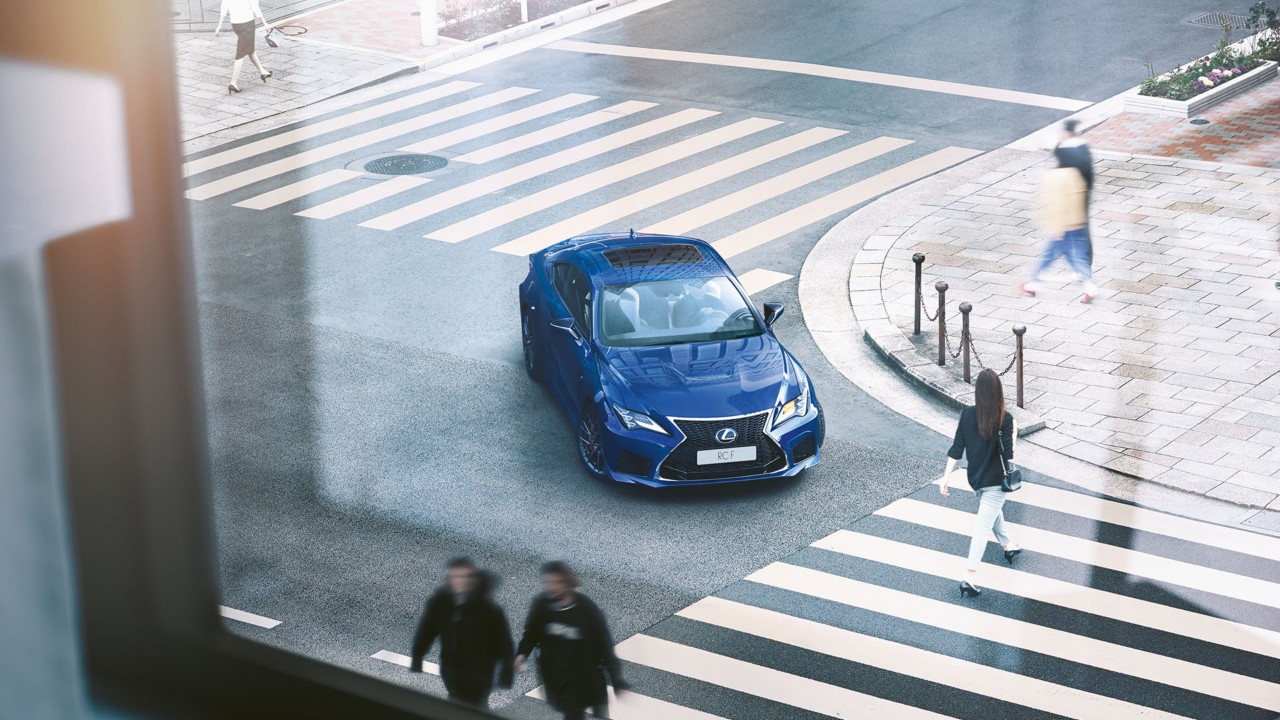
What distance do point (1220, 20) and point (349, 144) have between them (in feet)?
46.8

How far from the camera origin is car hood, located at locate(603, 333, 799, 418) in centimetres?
987

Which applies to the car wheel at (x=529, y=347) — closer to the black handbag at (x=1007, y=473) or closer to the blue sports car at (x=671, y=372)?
the blue sports car at (x=671, y=372)

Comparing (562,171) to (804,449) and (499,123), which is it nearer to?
(499,123)

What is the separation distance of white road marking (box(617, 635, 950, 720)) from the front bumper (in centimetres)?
184

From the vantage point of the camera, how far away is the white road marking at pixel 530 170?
16.3 meters

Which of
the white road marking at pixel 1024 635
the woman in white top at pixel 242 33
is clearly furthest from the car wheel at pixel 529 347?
the woman in white top at pixel 242 33

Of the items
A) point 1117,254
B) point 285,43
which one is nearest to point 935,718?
point 1117,254

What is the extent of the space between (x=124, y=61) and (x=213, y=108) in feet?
64.4

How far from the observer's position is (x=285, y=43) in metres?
23.7

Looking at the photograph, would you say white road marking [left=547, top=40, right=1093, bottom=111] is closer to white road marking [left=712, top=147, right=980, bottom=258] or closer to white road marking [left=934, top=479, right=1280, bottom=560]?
white road marking [left=712, top=147, right=980, bottom=258]

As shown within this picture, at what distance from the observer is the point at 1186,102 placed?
1858cm

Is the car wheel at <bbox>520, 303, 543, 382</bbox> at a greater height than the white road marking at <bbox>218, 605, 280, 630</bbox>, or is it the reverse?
the car wheel at <bbox>520, 303, 543, 382</bbox>

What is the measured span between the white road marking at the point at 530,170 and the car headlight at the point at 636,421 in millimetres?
6762

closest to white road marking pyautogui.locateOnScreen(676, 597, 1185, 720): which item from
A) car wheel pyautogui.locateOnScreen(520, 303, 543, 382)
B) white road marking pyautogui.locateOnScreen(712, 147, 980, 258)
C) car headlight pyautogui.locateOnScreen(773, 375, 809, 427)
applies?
car headlight pyautogui.locateOnScreen(773, 375, 809, 427)
